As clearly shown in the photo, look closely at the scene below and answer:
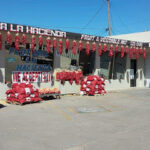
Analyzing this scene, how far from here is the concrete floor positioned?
505cm

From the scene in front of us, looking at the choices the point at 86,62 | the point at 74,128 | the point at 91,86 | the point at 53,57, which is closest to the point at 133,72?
the point at 86,62

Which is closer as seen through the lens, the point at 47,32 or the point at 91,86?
the point at 47,32

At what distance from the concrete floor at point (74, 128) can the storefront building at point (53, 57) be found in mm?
3629

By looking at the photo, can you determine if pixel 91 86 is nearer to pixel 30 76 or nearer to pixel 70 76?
pixel 70 76

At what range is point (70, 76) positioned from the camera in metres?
14.2

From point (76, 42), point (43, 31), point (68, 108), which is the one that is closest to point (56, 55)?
point (76, 42)

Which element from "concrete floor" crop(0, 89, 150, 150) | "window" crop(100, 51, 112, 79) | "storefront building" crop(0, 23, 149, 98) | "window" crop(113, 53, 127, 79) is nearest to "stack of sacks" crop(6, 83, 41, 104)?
"concrete floor" crop(0, 89, 150, 150)

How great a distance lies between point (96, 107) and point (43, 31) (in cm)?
534

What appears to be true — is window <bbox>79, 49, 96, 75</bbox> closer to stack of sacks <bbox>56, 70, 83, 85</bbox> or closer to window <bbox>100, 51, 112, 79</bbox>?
window <bbox>100, 51, 112, 79</bbox>

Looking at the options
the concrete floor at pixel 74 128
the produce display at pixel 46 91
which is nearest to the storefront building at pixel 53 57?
the produce display at pixel 46 91

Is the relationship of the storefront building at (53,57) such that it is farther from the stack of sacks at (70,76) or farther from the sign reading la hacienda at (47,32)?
the stack of sacks at (70,76)

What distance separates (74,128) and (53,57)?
8218mm

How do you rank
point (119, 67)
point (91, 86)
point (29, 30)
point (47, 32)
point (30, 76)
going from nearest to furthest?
point (29, 30) < point (47, 32) < point (30, 76) < point (91, 86) < point (119, 67)

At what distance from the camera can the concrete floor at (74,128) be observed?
505 centimetres
